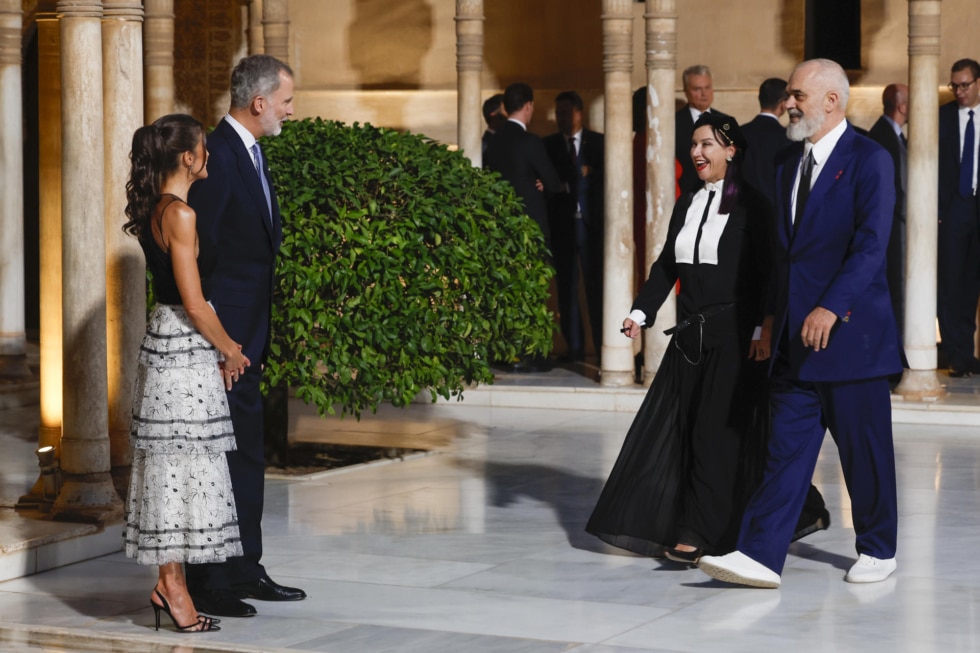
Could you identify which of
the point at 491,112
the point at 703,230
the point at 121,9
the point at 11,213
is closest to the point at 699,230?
the point at 703,230

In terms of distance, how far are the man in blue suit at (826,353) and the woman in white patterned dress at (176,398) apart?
1.89m

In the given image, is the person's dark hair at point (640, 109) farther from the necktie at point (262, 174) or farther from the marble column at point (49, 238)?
the necktie at point (262, 174)

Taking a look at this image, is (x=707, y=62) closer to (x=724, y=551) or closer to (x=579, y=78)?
(x=579, y=78)

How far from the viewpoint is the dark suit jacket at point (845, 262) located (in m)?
6.58

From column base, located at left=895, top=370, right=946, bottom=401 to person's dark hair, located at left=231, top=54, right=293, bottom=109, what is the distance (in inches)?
242

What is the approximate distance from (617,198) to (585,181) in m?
1.15

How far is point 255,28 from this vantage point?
14.5 meters

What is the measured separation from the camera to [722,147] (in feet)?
23.3

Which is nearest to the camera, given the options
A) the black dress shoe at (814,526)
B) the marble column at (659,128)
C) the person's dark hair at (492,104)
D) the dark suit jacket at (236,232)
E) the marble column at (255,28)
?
the dark suit jacket at (236,232)

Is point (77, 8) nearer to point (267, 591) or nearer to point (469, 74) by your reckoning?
point (267, 591)

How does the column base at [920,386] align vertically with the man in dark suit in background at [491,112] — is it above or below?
below

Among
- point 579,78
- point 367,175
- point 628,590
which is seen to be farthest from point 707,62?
point 628,590

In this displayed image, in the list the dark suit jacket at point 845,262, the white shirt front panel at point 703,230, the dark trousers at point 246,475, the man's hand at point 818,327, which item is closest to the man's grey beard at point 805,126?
the dark suit jacket at point 845,262

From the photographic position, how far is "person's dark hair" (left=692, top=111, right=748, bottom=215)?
709 centimetres
